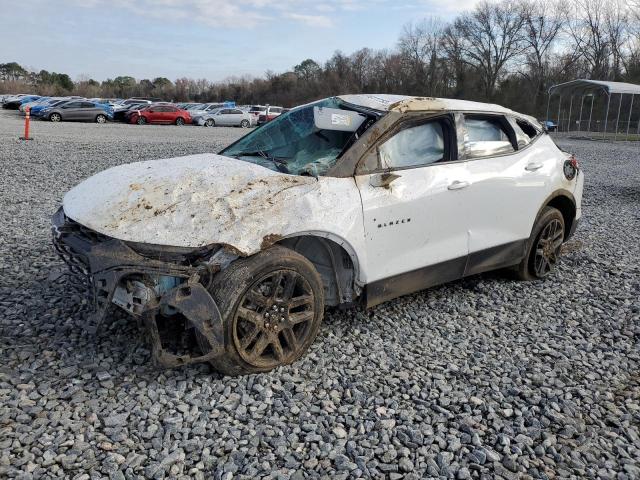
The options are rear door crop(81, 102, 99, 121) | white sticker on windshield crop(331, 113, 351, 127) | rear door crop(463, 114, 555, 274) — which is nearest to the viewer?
white sticker on windshield crop(331, 113, 351, 127)

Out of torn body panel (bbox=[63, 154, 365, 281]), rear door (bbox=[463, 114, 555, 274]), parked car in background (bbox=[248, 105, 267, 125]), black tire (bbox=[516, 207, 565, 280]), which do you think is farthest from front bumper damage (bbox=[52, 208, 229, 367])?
parked car in background (bbox=[248, 105, 267, 125])

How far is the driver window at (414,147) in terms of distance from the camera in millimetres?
4043

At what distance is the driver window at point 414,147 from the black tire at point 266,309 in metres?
1.07

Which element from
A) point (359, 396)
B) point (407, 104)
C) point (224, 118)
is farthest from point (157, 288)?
point (224, 118)

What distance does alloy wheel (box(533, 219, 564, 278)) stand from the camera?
5.32 m

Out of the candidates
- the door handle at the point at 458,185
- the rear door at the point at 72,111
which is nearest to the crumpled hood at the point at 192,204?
the door handle at the point at 458,185

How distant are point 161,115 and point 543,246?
32.3 metres

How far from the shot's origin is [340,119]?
4.20 meters

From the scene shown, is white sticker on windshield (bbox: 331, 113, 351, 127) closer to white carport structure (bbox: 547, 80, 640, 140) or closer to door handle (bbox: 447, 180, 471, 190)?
door handle (bbox: 447, 180, 471, 190)

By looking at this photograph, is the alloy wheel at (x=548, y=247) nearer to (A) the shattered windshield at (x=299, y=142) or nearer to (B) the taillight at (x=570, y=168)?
(B) the taillight at (x=570, y=168)

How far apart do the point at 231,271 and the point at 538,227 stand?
318 centimetres

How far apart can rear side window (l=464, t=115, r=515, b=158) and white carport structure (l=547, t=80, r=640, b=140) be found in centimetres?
2762

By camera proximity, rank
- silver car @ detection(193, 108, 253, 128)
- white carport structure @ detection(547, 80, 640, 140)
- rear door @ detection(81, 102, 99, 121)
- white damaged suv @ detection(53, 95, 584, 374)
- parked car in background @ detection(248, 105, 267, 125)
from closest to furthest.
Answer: white damaged suv @ detection(53, 95, 584, 374) → white carport structure @ detection(547, 80, 640, 140) → rear door @ detection(81, 102, 99, 121) → silver car @ detection(193, 108, 253, 128) → parked car in background @ detection(248, 105, 267, 125)

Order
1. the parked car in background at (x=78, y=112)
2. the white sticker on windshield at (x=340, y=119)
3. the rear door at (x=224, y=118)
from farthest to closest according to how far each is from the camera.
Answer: the rear door at (x=224, y=118) → the parked car in background at (x=78, y=112) → the white sticker on windshield at (x=340, y=119)
